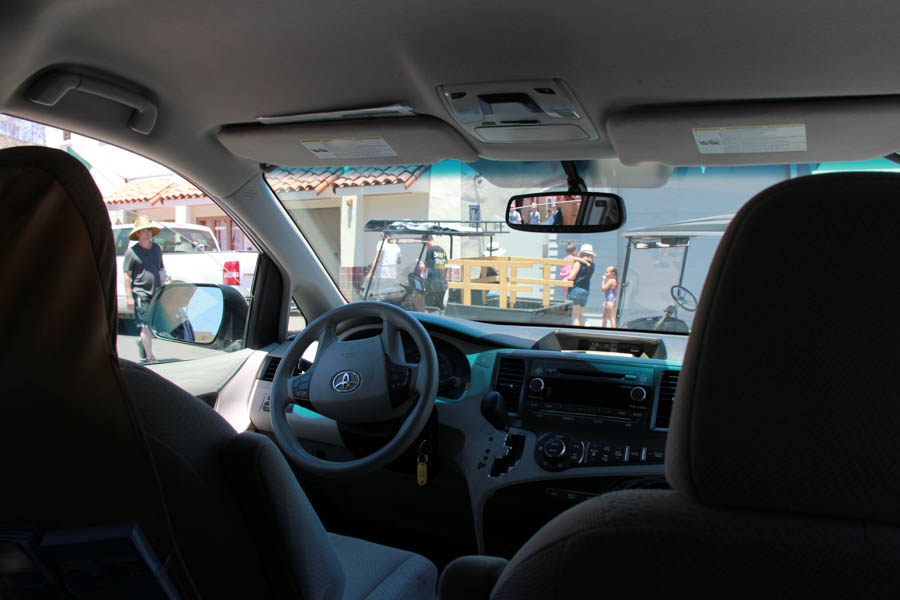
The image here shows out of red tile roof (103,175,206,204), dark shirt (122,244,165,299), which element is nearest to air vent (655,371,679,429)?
dark shirt (122,244,165,299)

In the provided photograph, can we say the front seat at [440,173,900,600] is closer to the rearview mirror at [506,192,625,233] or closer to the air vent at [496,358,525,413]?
the air vent at [496,358,525,413]

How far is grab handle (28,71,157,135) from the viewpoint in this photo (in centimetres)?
201

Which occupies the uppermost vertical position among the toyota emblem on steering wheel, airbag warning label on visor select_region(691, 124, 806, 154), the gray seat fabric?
airbag warning label on visor select_region(691, 124, 806, 154)

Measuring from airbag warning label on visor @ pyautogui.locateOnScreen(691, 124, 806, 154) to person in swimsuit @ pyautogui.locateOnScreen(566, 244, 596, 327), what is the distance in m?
1.15

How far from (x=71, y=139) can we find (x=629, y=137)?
215 centimetres

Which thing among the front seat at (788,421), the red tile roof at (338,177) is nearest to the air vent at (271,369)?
the red tile roof at (338,177)

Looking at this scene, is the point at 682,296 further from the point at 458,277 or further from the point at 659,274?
the point at 458,277

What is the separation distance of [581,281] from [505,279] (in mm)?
447

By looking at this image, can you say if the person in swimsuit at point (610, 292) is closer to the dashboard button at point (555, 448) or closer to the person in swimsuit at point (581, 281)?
the person in swimsuit at point (581, 281)

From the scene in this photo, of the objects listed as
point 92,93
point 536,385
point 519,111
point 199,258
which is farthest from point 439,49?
point 199,258

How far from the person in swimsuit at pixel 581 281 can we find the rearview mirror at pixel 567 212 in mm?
594

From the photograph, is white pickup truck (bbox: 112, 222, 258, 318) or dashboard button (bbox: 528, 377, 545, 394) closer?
dashboard button (bbox: 528, 377, 545, 394)

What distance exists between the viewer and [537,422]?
2590 mm

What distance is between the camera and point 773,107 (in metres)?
2.03
